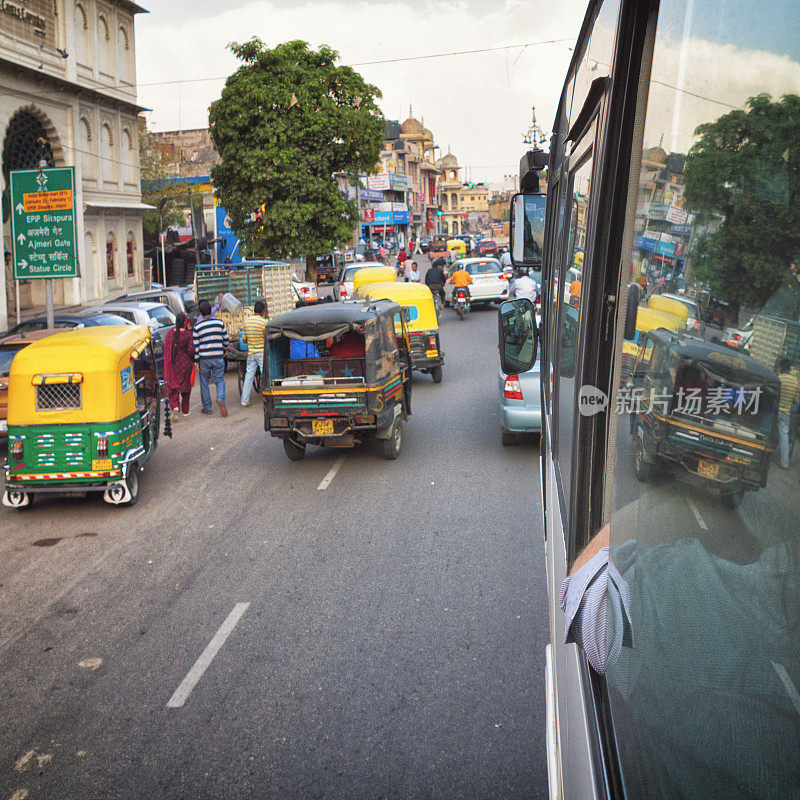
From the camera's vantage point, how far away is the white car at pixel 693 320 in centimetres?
129

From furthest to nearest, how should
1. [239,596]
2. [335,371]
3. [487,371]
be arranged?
[487,371], [335,371], [239,596]

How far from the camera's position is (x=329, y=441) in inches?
417

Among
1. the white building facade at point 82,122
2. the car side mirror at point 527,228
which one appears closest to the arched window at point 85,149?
the white building facade at point 82,122

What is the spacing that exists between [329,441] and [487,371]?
810 cm

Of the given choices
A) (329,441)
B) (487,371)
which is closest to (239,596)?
(329,441)

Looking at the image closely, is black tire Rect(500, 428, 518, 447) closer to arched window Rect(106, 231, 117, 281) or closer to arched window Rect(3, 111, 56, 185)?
arched window Rect(3, 111, 56, 185)

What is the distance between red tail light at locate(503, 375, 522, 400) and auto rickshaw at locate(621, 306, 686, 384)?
28.0 feet

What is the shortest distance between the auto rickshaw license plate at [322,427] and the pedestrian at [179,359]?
4815 mm

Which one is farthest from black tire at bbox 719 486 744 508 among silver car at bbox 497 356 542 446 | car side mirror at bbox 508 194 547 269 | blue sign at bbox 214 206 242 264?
blue sign at bbox 214 206 242 264

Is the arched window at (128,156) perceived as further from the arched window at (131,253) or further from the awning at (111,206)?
the arched window at (131,253)

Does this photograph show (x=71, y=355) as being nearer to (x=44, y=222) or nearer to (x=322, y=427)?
(x=322, y=427)

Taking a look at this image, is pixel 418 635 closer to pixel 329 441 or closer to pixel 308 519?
pixel 308 519

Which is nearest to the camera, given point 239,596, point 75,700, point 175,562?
point 75,700

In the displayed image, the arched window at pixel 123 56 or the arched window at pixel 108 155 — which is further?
the arched window at pixel 123 56
